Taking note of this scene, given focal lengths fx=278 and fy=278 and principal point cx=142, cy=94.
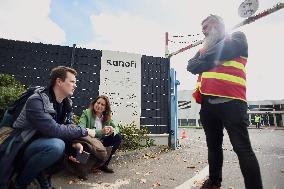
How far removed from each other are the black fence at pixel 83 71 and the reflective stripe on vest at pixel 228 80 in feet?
16.8

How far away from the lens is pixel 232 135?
288cm

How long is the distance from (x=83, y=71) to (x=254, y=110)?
46.2 metres

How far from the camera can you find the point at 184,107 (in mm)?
47500

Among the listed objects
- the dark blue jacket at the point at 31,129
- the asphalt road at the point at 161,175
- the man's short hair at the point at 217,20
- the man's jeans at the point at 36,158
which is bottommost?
the asphalt road at the point at 161,175

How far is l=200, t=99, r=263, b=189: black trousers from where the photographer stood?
2.68 m

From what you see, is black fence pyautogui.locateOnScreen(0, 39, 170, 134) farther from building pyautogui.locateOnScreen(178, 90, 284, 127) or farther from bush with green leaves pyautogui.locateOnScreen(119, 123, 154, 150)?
building pyautogui.locateOnScreen(178, 90, 284, 127)

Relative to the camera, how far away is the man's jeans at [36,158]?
9.43 feet

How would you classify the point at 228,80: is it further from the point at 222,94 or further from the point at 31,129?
the point at 31,129

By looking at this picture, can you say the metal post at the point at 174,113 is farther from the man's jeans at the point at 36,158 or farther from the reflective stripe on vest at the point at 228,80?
the man's jeans at the point at 36,158

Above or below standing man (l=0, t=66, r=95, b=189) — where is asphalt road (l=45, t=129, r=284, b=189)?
below

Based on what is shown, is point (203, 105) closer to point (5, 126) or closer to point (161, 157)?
point (5, 126)

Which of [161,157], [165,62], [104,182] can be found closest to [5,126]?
[104,182]

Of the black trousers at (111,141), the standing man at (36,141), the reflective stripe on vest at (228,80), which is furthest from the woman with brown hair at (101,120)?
the reflective stripe on vest at (228,80)

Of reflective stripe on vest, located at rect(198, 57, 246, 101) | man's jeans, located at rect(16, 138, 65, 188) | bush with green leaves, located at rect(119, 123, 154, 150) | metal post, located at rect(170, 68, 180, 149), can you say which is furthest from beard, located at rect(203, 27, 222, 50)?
metal post, located at rect(170, 68, 180, 149)
